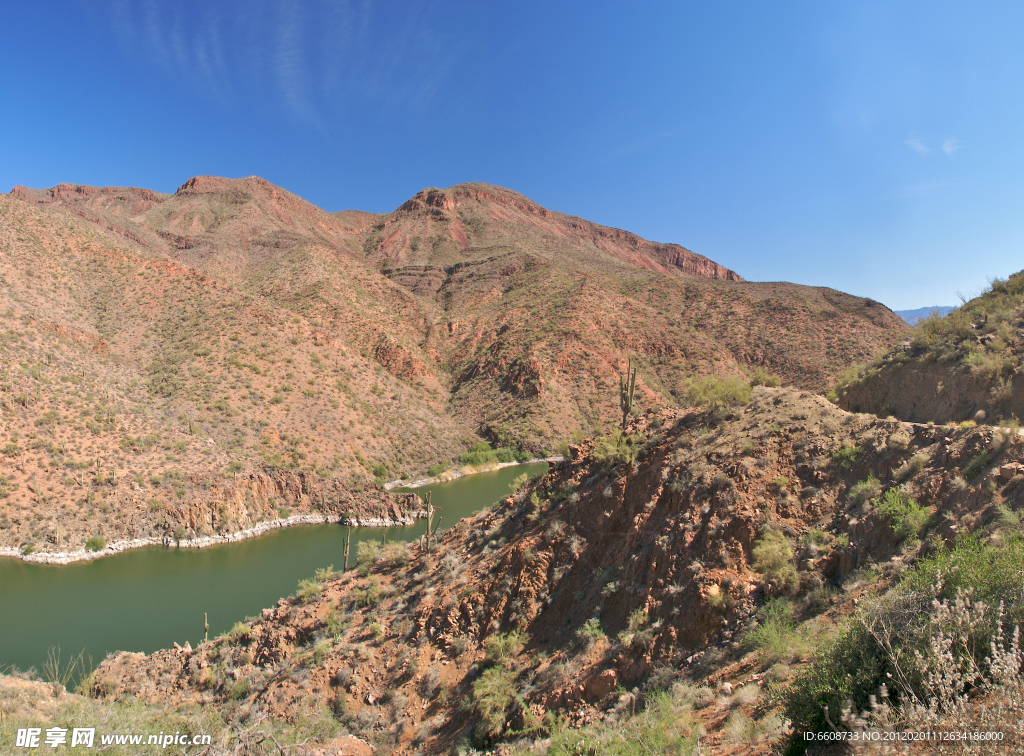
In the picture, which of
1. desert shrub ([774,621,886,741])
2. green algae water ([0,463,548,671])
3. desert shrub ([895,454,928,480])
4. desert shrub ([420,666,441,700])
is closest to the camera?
desert shrub ([774,621,886,741])

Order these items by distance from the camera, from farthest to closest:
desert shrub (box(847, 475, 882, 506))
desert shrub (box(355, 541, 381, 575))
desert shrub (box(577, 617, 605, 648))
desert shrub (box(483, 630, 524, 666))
Result: desert shrub (box(355, 541, 381, 575))
desert shrub (box(483, 630, 524, 666))
desert shrub (box(577, 617, 605, 648))
desert shrub (box(847, 475, 882, 506))

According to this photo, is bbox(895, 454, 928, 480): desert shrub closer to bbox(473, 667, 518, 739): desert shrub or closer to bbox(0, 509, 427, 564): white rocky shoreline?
bbox(473, 667, 518, 739): desert shrub

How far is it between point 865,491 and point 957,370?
15.8 feet

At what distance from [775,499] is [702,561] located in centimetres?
165

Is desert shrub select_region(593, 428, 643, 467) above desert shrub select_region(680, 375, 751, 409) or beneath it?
beneath

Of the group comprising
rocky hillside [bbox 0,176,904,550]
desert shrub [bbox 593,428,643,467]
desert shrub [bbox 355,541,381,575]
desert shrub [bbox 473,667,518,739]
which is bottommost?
desert shrub [bbox 473,667,518,739]

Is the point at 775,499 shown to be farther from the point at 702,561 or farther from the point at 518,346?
the point at 518,346

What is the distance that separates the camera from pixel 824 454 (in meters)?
8.62

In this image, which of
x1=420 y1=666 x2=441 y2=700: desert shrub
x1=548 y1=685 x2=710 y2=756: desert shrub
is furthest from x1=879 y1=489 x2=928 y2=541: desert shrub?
x1=420 y1=666 x2=441 y2=700: desert shrub

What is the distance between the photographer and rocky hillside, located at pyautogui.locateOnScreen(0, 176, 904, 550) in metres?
25.6

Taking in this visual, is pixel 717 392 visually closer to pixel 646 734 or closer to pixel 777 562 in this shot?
pixel 777 562

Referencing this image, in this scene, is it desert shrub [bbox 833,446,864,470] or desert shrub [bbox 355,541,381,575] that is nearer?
desert shrub [bbox 833,446,864,470]

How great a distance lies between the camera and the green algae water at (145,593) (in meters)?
16.5

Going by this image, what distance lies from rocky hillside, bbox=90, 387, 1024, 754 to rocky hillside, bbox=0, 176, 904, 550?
3.53m
